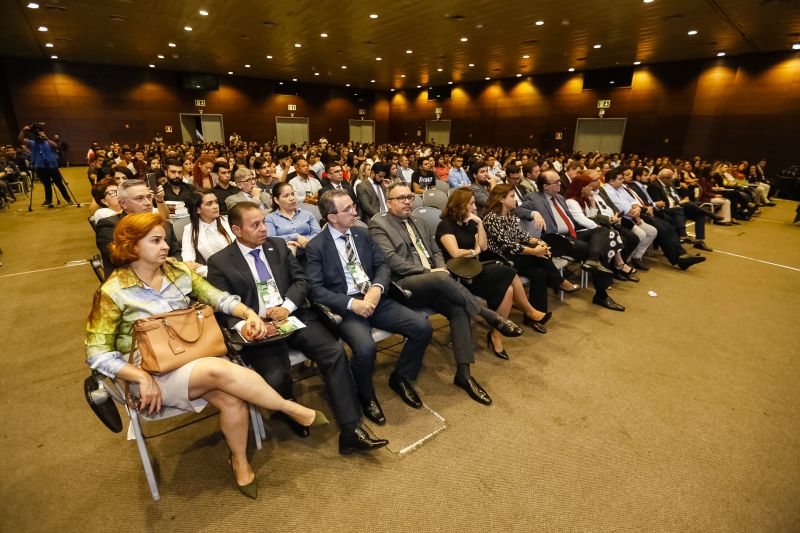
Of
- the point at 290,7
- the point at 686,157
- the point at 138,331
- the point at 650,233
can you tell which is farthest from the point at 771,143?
the point at 138,331

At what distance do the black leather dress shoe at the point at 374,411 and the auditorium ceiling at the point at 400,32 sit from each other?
8343 millimetres

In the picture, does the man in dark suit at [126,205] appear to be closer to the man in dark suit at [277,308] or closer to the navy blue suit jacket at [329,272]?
the man in dark suit at [277,308]

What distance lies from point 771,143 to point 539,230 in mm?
14227

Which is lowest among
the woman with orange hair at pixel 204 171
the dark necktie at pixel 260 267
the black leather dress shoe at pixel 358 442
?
the black leather dress shoe at pixel 358 442

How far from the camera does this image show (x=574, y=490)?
2.08 m

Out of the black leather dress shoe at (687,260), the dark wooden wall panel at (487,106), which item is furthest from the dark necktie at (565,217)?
the dark wooden wall panel at (487,106)

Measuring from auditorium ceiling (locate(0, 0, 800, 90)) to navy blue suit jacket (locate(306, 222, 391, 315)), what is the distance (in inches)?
294

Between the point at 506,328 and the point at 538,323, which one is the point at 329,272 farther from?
the point at 538,323

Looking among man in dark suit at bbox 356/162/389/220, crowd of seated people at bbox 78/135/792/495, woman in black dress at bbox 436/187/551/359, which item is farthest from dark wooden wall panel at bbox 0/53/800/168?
woman in black dress at bbox 436/187/551/359

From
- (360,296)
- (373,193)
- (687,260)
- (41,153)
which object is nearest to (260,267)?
(360,296)

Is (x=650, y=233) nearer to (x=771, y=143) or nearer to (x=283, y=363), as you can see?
(x=283, y=363)

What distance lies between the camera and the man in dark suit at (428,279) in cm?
280

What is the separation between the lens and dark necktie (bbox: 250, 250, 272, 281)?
8.18 feet

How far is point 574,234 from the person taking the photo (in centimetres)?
457
